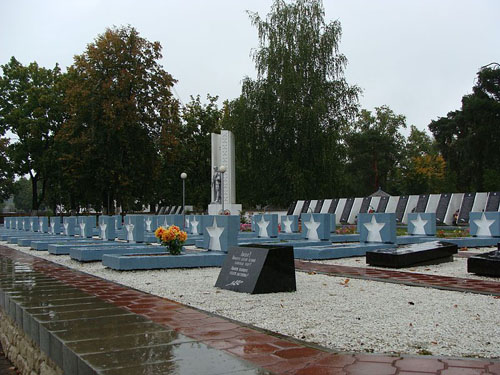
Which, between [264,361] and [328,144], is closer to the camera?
[264,361]

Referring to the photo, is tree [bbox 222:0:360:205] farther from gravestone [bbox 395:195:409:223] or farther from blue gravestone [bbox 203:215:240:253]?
blue gravestone [bbox 203:215:240:253]

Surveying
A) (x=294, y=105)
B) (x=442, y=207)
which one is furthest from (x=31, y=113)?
(x=442, y=207)

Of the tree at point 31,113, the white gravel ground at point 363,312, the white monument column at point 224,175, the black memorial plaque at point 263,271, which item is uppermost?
the tree at point 31,113

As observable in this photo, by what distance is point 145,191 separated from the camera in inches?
1490

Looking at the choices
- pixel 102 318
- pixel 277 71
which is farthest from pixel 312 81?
pixel 102 318

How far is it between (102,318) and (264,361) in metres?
2.40

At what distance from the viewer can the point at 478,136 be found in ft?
133

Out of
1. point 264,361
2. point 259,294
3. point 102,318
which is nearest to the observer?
point 264,361

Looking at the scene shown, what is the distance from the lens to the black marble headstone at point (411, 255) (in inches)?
449

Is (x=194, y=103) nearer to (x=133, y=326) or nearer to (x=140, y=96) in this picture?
(x=140, y=96)

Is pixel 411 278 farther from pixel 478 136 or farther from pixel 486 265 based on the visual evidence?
pixel 478 136

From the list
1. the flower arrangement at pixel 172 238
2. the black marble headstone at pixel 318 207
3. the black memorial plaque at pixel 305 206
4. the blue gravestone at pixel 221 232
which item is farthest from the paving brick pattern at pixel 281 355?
the black memorial plaque at pixel 305 206

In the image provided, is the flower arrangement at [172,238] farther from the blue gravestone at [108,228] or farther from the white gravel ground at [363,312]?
the blue gravestone at [108,228]

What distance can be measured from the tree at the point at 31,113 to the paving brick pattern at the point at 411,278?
34652mm
